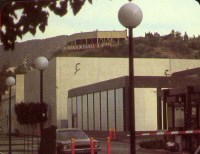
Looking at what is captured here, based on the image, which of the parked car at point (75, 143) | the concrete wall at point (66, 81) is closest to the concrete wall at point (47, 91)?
the concrete wall at point (66, 81)

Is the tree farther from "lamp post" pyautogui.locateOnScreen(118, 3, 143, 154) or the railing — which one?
the railing

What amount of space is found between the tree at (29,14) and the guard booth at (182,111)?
13.4 meters

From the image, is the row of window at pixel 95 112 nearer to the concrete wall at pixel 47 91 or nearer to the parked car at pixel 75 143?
the concrete wall at pixel 47 91

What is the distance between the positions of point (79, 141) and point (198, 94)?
5319mm

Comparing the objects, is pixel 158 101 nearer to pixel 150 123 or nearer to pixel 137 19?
pixel 150 123

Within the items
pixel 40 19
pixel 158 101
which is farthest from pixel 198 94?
pixel 40 19

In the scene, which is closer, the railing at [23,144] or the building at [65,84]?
the railing at [23,144]

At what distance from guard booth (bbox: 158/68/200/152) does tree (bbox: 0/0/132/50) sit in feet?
44.1

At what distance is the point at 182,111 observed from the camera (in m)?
21.4

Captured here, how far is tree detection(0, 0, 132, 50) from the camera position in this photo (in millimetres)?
5129

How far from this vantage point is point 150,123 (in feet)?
81.7

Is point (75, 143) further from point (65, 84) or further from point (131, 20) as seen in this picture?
point (131, 20)

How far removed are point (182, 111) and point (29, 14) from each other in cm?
1668

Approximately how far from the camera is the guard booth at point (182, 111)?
19500mm
